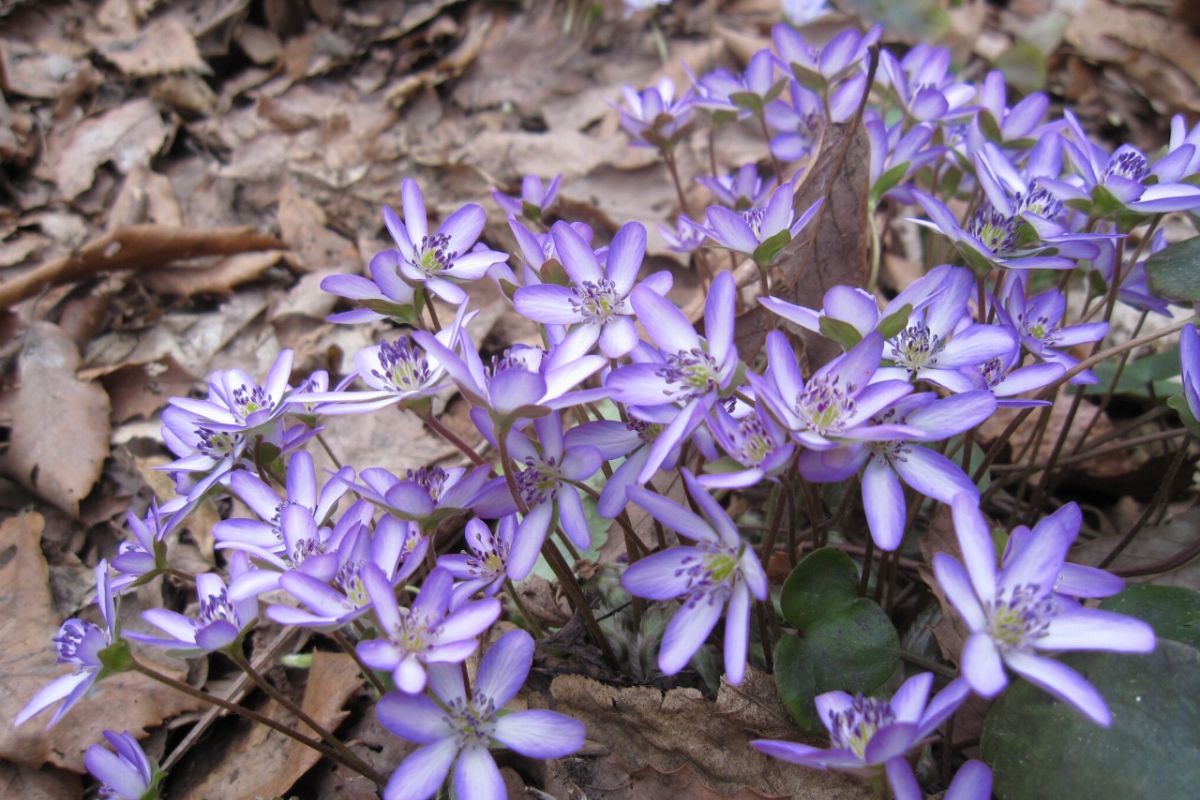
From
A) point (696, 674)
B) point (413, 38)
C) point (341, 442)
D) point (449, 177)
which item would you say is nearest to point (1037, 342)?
point (696, 674)

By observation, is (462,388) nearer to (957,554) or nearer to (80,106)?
(957,554)

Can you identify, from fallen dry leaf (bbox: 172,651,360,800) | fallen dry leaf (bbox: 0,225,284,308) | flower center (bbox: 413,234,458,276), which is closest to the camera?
flower center (bbox: 413,234,458,276)

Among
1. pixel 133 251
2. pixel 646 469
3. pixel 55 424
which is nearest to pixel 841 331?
pixel 646 469

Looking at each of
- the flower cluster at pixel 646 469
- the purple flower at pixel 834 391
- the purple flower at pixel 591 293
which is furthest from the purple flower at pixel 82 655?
the purple flower at pixel 834 391

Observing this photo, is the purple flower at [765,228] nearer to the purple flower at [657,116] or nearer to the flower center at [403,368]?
the flower center at [403,368]

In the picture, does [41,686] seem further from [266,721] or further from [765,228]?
[765,228]

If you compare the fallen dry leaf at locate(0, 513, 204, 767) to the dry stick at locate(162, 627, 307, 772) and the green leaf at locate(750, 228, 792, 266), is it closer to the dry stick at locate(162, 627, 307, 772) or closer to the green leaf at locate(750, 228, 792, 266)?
the dry stick at locate(162, 627, 307, 772)

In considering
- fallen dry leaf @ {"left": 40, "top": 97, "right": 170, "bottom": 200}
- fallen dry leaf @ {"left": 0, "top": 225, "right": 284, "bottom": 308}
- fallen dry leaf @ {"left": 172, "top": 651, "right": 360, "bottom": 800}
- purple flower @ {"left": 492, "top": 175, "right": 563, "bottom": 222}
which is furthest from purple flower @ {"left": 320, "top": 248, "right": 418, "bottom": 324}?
fallen dry leaf @ {"left": 40, "top": 97, "right": 170, "bottom": 200}
